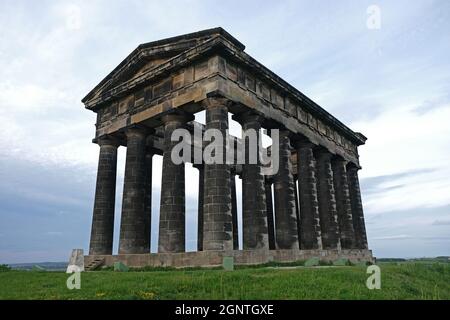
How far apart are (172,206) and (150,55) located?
388 inches

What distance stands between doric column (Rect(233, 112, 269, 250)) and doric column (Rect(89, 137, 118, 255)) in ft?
31.9

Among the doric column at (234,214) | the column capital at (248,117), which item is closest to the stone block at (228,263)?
the column capital at (248,117)

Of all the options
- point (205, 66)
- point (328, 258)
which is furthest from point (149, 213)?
point (328, 258)

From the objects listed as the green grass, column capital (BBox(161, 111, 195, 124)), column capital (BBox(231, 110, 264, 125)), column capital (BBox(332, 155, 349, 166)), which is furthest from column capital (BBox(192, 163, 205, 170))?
the green grass

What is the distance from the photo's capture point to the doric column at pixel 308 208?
83.1 ft

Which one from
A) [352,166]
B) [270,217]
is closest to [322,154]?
[352,166]

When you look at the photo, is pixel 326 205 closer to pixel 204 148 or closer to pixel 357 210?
pixel 357 210

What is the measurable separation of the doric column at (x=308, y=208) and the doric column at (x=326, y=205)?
3.22 meters

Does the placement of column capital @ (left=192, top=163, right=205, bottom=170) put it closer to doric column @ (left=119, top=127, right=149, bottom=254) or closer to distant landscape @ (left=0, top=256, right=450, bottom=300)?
doric column @ (left=119, top=127, right=149, bottom=254)

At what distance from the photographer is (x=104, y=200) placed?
24.2m

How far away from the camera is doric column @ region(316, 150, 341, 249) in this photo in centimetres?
2834

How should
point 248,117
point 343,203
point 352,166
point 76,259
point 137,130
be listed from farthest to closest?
point 352,166 < point 343,203 < point 137,130 < point 248,117 < point 76,259
